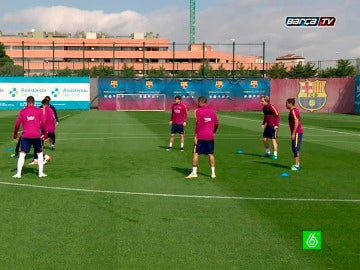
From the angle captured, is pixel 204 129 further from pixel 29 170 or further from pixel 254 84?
pixel 254 84

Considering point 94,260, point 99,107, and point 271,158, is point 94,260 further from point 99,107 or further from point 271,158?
point 99,107

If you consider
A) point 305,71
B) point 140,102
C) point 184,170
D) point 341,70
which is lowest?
point 184,170

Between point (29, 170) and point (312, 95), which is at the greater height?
point (312, 95)

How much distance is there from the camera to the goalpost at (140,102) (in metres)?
52.3

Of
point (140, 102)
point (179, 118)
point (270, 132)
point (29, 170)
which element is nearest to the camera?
point (29, 170)

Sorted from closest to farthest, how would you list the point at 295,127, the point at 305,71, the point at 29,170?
1. the point at 29,170
2. the point at 295,127
3. the point at 305,71

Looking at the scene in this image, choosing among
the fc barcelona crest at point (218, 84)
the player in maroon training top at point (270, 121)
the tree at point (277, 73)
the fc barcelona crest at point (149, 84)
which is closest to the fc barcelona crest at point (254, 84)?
the fc barcelona crest at point (218, 84)

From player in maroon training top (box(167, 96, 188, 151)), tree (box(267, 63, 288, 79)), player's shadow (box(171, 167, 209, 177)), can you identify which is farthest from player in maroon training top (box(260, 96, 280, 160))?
tree (box(267, 63, 288, 79))

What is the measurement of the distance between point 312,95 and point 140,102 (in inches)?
683

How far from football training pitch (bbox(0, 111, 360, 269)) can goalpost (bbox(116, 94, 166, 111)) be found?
121ft

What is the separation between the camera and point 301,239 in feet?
22.6

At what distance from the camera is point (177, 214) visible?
8.25 m

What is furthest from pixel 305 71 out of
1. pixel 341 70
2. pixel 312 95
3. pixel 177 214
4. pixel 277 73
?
pixel 177 214

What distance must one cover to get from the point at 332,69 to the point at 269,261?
60.7 m
